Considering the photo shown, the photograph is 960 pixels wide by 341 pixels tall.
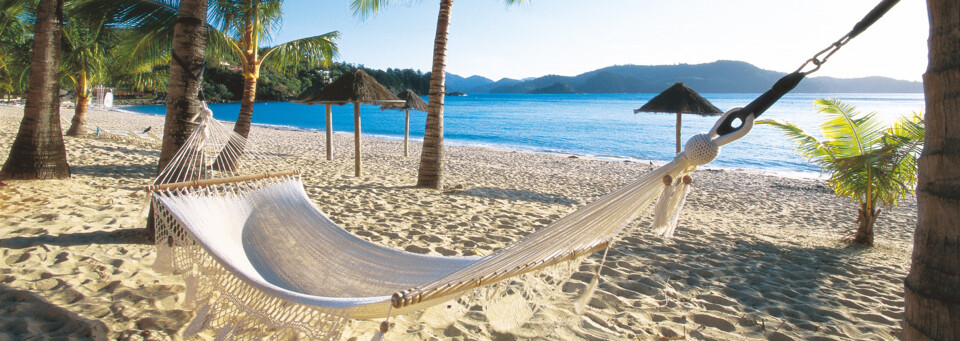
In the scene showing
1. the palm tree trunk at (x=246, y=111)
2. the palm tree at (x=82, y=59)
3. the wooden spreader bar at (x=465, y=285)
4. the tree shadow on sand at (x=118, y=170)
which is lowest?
the tree shadow on sand at (x=118, y=170)

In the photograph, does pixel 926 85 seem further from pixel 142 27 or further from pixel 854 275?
pixel 142 27

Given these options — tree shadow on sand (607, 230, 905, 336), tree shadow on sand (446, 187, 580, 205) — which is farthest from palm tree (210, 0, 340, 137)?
tree shadow on sand (607, 230, 905, 336)

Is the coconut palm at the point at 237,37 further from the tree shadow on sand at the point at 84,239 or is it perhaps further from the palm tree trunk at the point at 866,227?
the palm tree trunk at the point at 866,227

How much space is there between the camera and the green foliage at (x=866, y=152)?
343cm

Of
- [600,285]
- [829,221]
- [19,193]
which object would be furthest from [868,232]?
[19,193]

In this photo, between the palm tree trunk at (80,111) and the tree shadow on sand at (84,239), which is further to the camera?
the palm tree trunk at (80,111)

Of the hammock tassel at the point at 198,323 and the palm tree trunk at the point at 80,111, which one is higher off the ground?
the palm tree trunk at the point at 80,111

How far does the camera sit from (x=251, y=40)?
18.5 feet

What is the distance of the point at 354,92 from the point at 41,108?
2907mm

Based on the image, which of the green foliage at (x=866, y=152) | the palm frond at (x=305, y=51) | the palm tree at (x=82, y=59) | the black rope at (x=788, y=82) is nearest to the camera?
the black rope at (x=788, y=82)

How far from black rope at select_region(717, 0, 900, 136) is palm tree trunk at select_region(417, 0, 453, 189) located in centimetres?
365

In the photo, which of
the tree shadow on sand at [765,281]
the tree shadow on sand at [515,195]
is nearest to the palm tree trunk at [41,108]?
the tree shadow on sand at [515,195]

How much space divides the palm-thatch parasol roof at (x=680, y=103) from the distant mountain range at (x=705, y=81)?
68.4m

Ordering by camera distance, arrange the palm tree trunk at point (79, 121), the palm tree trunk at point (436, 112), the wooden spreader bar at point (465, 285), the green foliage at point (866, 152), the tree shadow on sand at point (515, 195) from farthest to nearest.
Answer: the palm tree trunk at point (79, 121) < the tree shadow on sand at point (515, 195) < the palm tree trunk at point (436, 112) < the green foliage at point (866, 152) < the wooden spreader bar at point (465, 285)
